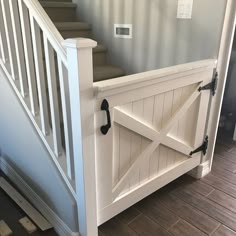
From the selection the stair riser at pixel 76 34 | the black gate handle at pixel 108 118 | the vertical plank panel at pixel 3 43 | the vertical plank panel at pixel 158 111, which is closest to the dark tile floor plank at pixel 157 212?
the vertical plank panel at pixel 158 111

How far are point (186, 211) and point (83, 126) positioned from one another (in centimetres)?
114

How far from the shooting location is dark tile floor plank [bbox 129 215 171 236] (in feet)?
5.61

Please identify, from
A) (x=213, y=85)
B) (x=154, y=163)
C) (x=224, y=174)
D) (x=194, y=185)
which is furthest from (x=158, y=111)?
(x=224, y=174)

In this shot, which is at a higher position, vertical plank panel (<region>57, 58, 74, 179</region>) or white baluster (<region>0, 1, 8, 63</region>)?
white baluster (<region>0, 1, 8, 63</region>)

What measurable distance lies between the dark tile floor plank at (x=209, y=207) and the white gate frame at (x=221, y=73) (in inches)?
10.7

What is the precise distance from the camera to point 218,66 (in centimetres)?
192

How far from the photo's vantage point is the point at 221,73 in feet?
6.48

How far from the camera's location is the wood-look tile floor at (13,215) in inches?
67.6

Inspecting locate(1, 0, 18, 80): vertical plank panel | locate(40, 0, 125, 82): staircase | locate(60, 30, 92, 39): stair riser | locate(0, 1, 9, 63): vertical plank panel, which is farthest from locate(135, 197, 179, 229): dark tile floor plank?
locate(60, 30, 92, 39): stair riser

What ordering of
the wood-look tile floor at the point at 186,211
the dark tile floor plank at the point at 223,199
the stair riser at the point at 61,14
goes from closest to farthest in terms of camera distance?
the wood-look tile floor at the point at 186,211
the dark tile floor plank at the point at 223,199
the stair riser at the point at 61,14

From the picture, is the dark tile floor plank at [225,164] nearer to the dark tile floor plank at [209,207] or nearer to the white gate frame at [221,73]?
the white gate frame at [221,73]

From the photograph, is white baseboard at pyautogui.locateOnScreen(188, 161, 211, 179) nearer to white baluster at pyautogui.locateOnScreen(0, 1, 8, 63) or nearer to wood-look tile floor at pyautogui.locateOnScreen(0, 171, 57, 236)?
wood-look tile floor at pyautogui.locateOnScreen(0, 171, 57, 236)

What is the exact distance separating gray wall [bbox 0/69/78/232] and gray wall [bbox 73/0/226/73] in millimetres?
1143

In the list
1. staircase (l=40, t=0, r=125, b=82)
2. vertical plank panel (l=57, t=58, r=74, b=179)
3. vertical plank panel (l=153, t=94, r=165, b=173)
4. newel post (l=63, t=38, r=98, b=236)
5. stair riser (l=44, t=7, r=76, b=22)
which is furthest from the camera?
stair riser (l=44, t=7, r=76, b=22)
